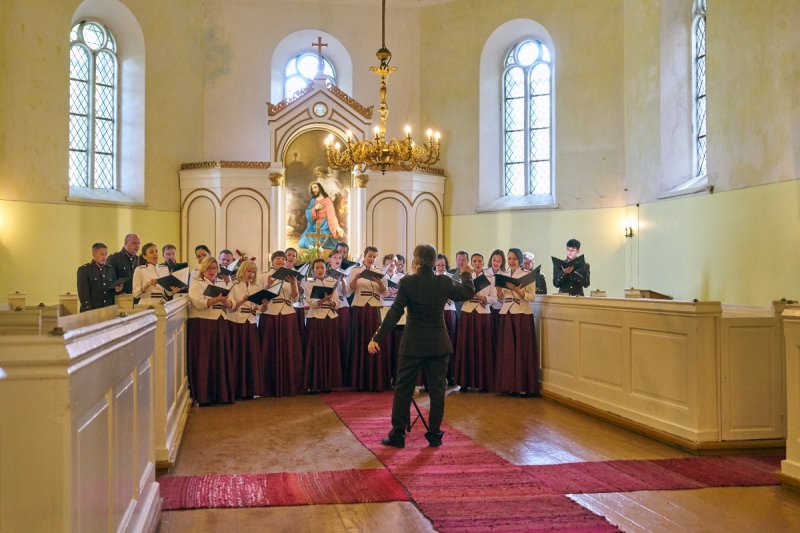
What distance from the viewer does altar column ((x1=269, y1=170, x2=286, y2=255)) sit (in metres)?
13.6

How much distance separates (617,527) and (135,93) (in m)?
→ 12.2

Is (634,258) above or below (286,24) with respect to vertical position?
below

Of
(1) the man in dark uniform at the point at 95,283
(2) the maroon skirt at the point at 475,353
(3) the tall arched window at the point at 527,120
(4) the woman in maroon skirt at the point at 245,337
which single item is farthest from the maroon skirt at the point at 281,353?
(3) the tall arched window at the point at 527,120

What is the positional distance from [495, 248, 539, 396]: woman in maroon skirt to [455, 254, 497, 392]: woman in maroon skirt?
0.76ft

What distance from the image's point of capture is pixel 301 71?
1527cm

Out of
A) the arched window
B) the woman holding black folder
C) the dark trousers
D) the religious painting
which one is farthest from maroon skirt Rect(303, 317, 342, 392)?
the arched window

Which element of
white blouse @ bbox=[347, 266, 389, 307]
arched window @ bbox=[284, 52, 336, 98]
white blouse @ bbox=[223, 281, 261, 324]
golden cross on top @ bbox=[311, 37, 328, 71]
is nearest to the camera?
white blouse @ bbox=[223, 281, 261, 324]

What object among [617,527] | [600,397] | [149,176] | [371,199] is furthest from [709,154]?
[149,176]

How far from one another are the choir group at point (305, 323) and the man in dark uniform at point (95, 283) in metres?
0.01

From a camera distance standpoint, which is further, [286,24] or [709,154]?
[286,24]

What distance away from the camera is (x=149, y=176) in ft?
45.0

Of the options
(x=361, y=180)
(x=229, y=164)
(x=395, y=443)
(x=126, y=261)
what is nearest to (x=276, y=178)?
(x=229, y=164)

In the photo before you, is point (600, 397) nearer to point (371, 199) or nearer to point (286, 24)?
point (371, 199)

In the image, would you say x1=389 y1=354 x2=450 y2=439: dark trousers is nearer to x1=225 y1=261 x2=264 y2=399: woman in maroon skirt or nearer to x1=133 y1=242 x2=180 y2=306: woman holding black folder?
x1=225 y1=261 x2=264 y2=399: woman in maroon skirt
